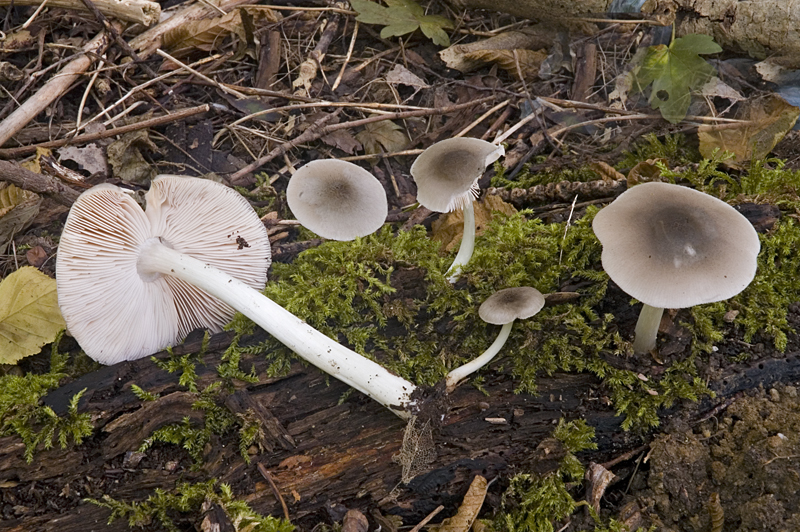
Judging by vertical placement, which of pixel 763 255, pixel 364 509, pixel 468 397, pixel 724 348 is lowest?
pixel 364 509

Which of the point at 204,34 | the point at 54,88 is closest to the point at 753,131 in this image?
the point at 204,34

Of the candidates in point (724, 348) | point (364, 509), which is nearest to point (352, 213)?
point (364, 509)

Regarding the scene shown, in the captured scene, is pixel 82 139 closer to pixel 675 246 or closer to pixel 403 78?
pixel 403 78

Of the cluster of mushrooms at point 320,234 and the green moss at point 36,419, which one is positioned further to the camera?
the green moss at point 36,419

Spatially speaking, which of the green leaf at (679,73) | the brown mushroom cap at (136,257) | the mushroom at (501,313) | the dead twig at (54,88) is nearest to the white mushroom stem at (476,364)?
the mushroom at (501,313)

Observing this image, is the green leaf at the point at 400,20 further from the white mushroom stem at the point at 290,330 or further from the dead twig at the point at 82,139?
the white mushroom stem at the point at 290,330

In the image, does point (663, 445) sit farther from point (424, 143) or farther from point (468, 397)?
point (424, 143)
